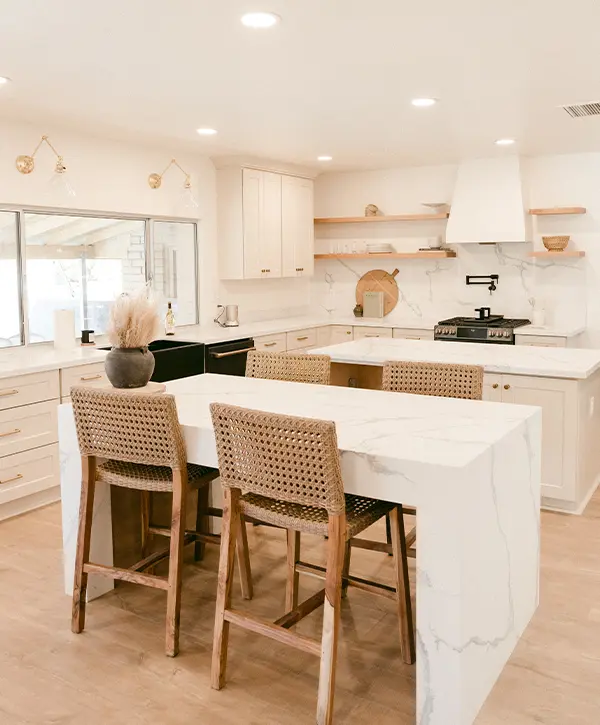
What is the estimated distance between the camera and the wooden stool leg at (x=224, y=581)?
2.53 m

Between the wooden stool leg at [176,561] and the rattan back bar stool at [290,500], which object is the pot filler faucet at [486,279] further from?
the wooden stool leg at [176,561]

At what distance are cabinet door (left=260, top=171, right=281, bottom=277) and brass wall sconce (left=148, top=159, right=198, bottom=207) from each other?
2.39 feet

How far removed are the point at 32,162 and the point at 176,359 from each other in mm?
1681

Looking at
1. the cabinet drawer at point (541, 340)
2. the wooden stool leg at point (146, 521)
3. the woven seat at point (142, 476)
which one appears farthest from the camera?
the cabinet drawer at point (541, 340)

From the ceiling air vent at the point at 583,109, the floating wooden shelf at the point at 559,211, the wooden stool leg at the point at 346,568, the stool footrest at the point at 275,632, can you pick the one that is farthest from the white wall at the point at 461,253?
the stool footrest at the point at 275,632

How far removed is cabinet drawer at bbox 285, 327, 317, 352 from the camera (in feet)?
22.3

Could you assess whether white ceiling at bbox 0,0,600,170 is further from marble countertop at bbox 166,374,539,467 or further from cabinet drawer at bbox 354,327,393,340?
cabinet drawer at bbox 354,327,393,340

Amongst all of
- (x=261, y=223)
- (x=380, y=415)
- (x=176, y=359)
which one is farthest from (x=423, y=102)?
(x=261, y=223)

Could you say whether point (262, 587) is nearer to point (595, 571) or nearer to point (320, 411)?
point (320, 411)

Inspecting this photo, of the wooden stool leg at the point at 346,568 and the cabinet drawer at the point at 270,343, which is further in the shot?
the cabinet drawer at the point at 270,343

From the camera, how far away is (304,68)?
12.1ft

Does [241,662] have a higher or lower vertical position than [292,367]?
lower

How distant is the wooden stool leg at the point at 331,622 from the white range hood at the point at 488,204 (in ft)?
16.3

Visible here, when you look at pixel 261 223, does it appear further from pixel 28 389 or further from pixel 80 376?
pixel 28 389
